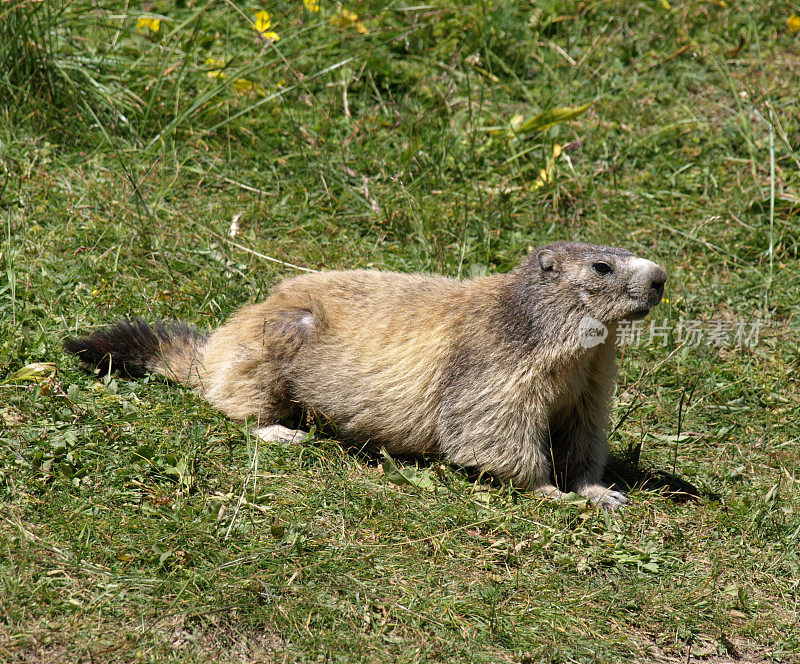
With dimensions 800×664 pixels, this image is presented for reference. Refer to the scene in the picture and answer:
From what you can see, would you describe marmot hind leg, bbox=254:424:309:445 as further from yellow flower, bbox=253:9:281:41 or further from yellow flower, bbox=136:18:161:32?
yellow flower, bbox=136:18:161:32

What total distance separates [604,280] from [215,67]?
14.3 feet

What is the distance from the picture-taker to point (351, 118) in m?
8.00

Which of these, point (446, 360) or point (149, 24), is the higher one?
point (149, 24)

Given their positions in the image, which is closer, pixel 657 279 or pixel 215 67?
pixel 657 279

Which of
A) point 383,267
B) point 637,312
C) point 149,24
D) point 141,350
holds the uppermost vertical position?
point 149,24

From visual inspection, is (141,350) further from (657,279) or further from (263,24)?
(263,24)

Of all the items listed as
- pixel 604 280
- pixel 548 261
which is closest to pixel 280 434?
pixel 548 261

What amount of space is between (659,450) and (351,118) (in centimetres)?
418

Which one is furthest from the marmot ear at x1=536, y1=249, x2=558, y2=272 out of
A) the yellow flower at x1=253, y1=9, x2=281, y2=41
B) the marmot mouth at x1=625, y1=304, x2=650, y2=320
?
the yellow flower at x1=253, y1=9, x2=281, y2=41

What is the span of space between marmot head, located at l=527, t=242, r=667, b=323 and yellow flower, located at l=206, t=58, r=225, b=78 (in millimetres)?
3897

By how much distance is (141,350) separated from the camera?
214 inches

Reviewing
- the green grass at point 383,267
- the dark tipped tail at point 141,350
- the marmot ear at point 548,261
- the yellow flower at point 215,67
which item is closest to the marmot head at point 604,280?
the marmot ear at point 548,261

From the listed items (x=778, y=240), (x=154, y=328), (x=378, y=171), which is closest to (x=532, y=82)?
(x=378, y=171)

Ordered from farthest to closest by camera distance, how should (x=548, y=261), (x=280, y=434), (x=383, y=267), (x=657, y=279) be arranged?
1. (x=383, y=267)
2. (x=280, y=434)
3. (x=548, y=261)
4. (x=657, y=279)
